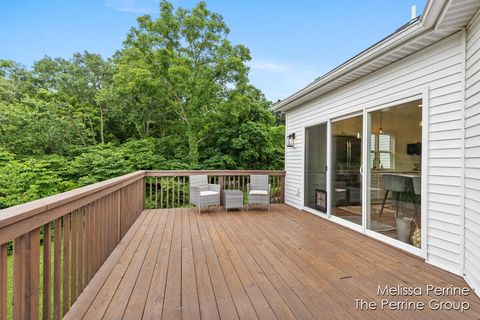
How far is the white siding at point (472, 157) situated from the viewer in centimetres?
227

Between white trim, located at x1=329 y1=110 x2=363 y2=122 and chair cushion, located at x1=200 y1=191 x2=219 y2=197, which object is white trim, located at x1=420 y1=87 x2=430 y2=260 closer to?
white trim, located at x1=329 y1=110 x2=363 y2=122

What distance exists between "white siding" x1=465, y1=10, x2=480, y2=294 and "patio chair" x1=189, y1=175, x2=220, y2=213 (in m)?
4.18

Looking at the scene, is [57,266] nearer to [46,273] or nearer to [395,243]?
[46,273]

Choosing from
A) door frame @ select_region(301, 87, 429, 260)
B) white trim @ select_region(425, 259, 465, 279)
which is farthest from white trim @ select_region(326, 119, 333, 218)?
white trim @ select_region(425, 259, 465, 279)

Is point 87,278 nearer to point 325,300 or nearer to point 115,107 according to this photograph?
point 325,300

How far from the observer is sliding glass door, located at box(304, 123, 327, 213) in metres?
5.06

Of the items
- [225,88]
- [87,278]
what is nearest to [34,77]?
[225,88]

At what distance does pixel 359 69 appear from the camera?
3.72m

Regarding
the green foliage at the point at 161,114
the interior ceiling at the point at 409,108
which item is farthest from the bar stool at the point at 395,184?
the green foliage at the point at 161,114

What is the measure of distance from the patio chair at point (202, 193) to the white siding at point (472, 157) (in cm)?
418

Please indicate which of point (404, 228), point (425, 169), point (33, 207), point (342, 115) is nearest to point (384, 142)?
point (425, 169)

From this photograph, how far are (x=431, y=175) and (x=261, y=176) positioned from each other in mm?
3650

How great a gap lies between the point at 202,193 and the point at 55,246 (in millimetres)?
3904

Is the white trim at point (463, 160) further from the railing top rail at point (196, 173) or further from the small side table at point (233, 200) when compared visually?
the railing top rail at point (196, 173)
